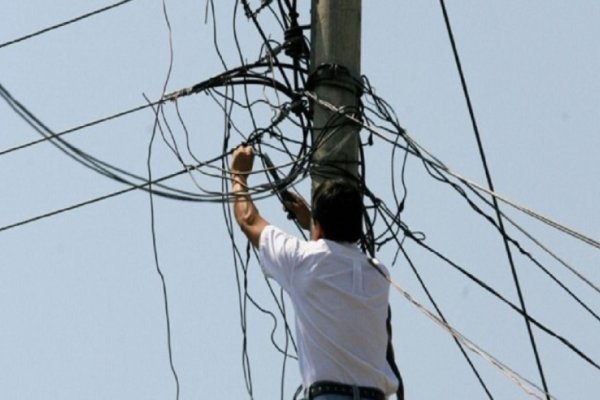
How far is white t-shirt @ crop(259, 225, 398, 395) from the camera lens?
317 inches

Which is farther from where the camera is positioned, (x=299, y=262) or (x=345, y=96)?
(x=345, y=96)

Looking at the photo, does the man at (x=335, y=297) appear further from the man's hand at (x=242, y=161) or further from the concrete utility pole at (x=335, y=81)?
the man's hand at (x=242, y=161)

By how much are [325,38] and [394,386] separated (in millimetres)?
2087

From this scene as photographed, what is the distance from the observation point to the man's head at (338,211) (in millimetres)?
8266

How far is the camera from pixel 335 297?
8.16 meters

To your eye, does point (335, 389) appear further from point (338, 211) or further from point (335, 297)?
point (338, 211)

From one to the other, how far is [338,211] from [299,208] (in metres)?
1.18

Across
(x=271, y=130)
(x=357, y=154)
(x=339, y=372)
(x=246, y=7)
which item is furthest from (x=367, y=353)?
(x=246, y=7)

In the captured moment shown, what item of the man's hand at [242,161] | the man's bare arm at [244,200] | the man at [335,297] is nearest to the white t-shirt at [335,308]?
the man at [335,297]

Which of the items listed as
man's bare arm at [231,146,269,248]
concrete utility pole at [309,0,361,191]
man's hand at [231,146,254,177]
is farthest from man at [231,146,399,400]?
man's hand at [231,146,254,177]

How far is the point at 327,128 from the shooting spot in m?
9.31

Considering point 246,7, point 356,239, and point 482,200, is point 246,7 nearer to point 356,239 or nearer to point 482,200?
point 482,200

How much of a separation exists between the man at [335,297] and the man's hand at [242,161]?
95 centimetres

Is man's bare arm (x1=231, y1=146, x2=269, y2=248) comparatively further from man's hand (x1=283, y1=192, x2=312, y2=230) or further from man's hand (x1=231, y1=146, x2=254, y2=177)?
man's hand (x1=283, y1=192, x2=312, y2=230)
